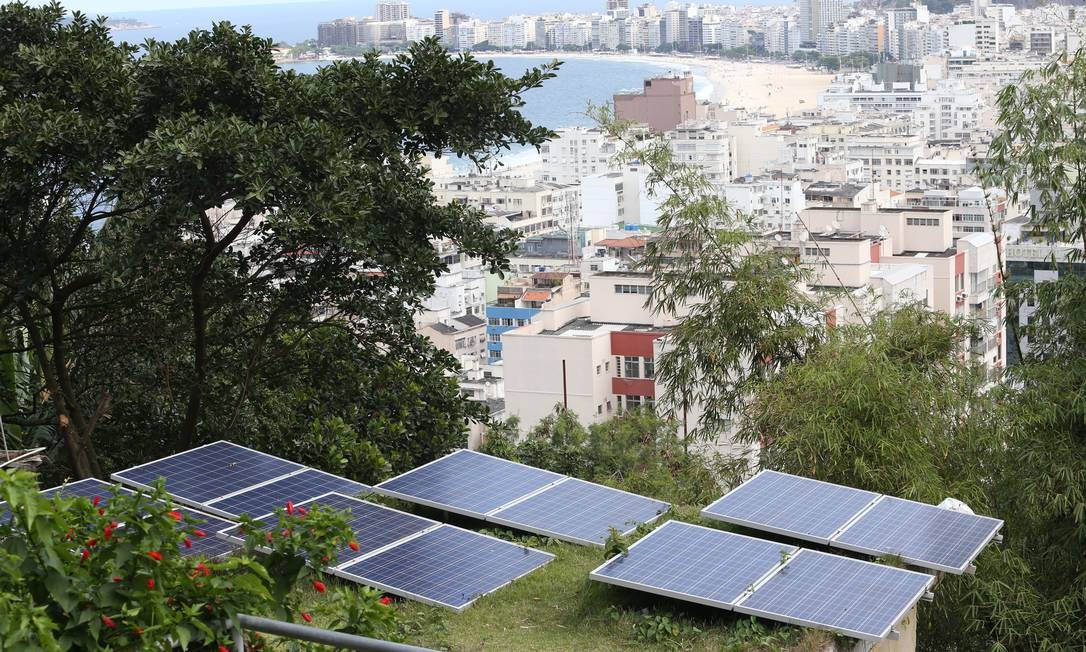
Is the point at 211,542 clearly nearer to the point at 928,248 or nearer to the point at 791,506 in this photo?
the point at 791,506

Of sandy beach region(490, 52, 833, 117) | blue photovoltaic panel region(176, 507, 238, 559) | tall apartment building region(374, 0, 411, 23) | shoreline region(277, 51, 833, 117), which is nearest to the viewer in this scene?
Answer: blue photovoltaic panel region(176, 507, 238, 559)

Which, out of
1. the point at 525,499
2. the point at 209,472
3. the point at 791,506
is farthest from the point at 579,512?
the point at 209,472

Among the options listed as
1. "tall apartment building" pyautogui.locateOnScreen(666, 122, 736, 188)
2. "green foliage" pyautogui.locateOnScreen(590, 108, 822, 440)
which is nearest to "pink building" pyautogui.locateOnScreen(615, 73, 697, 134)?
"tall apartment building" pyautogui.locateOnScreen(666, 122, 736, 188)

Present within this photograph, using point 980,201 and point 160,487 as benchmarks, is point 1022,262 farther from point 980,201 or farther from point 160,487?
point 160,487

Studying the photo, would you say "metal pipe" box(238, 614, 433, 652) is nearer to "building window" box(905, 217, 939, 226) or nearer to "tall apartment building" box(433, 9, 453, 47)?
"building window" box(905, 217, 939, 226)

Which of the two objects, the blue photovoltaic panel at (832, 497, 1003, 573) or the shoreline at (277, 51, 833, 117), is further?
the shoreline at (277, 51, 833, 117)

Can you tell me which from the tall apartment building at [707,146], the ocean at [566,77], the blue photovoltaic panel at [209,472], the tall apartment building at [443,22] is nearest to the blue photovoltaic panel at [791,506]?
the blue photovoltaic panel at [209,472]

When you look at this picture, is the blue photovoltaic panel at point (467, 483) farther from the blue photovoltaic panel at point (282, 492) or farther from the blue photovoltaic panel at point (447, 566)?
the blue photovoltaic panel at point (447, 566)

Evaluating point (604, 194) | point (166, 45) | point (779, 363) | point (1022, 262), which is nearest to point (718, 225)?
point (779, 363)
